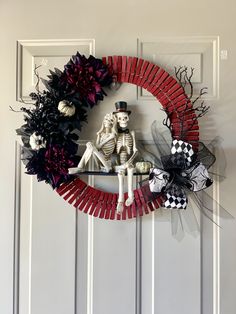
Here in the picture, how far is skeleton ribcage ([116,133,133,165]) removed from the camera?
0.93 metres

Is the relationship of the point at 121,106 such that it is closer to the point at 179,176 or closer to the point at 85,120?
the point at 85,120

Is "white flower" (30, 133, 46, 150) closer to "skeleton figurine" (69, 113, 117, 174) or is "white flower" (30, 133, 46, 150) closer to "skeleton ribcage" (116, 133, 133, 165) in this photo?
"skeleton figurine" (69, 113, 117, 174)

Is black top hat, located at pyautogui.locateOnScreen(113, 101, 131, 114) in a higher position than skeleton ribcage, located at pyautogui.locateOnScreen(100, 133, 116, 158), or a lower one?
higher

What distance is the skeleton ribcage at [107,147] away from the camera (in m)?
0.93

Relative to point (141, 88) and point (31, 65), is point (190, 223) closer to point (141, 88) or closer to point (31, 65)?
point (141, 88)

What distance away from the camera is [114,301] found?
0.98m

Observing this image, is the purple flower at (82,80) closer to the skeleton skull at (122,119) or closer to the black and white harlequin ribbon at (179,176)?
the skeleton skull at (122,119)

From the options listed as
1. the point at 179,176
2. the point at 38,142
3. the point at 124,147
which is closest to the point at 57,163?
the point at 38,142

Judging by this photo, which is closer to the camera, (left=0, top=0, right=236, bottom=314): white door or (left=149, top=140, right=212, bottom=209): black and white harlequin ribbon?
(left=149, top=140, right=212, bottom=209): black and white harlequin ribbon

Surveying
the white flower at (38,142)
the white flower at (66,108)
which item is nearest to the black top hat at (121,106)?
the white flower at (66,108)

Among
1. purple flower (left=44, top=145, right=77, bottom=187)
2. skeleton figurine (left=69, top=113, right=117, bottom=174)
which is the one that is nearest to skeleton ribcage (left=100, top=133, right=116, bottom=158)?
skeleton figurine (left=69, top=113, right=117, bottom=174)

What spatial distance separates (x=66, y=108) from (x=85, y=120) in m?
0.08

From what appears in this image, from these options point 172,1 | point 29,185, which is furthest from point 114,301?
point 172,1

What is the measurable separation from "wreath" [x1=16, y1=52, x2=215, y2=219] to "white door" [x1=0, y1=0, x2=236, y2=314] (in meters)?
0.05
